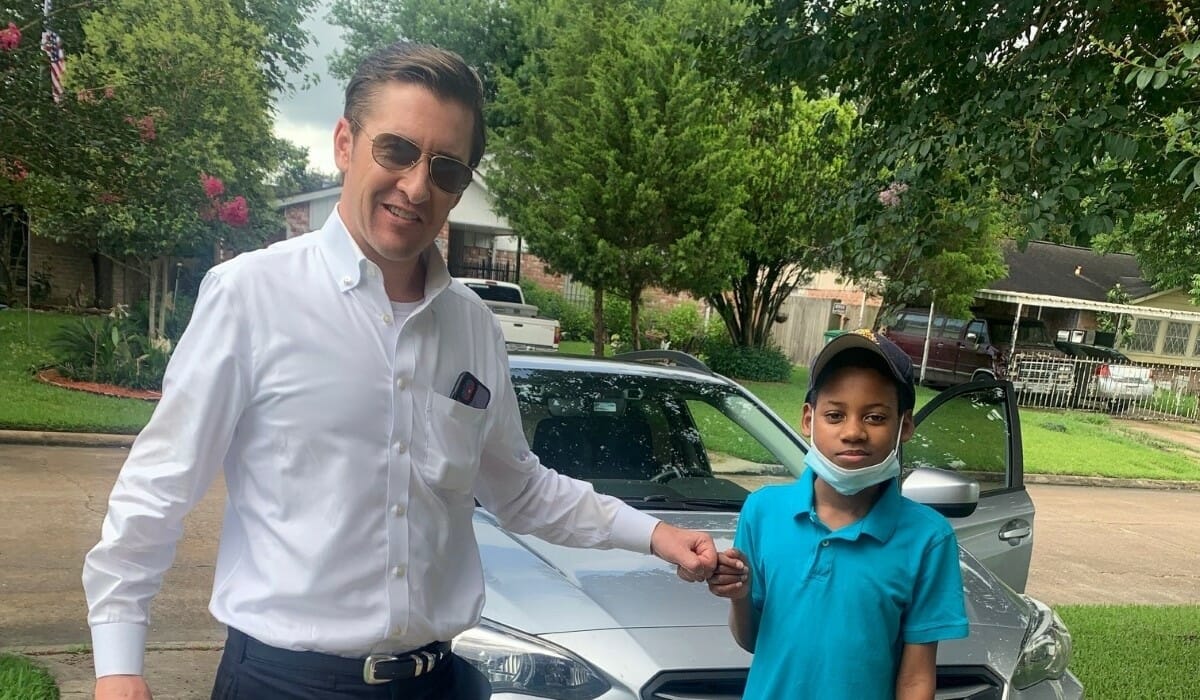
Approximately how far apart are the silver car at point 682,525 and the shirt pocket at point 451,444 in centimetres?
72

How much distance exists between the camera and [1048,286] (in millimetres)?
24359

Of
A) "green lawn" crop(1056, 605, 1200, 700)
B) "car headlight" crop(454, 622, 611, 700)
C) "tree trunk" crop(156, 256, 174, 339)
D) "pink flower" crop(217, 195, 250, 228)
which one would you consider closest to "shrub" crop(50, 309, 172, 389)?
"tree trunk" crop(156, 256, 174, 339)

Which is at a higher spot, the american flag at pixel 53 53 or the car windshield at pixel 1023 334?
the american flag at pixel 53 53

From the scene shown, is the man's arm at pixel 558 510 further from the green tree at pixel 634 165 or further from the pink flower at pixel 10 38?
the green tree at pixel 634 165

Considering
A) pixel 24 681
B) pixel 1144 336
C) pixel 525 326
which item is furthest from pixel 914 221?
pixel 1144 336

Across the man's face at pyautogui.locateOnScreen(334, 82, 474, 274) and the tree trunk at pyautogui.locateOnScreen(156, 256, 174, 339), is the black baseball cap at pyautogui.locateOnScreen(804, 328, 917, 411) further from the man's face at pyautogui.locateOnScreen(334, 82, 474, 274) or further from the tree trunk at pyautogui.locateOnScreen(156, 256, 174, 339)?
the tree trunk at pyautogui.locateOnScreen(156, 256, 174, 339)

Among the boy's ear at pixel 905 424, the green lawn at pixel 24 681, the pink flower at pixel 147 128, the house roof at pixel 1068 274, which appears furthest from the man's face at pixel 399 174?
the house roof at pixel 1068 274

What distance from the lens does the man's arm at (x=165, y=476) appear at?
4.20 ft

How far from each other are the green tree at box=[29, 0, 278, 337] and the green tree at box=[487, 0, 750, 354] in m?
4.52

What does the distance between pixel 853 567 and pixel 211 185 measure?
11677mm

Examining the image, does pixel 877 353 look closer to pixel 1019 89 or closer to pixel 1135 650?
pixel 1019 89

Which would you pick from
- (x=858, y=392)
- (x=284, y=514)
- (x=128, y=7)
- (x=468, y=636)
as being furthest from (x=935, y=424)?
(x=128, y=7)

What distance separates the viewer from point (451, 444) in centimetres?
158

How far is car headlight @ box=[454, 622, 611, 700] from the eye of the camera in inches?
80.8
